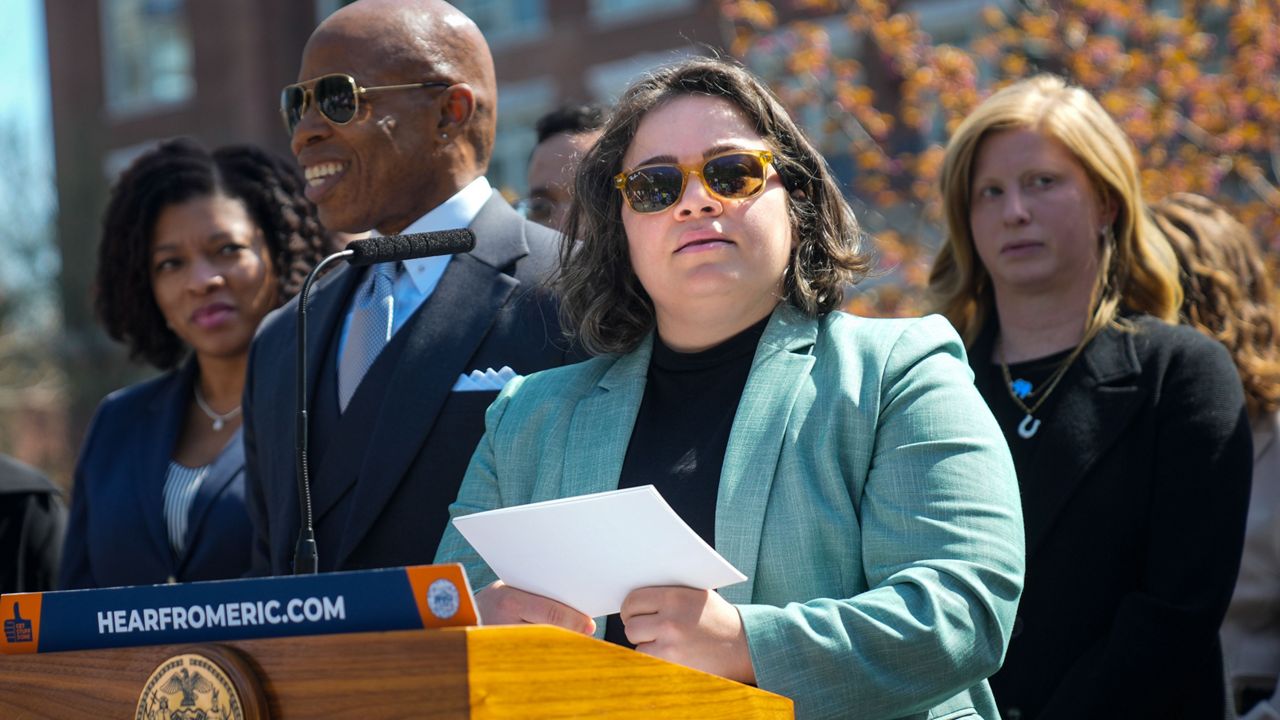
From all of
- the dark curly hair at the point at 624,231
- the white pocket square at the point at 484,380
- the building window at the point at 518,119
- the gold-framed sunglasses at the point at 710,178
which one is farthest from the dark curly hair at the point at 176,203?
the building window at the point at 518,119

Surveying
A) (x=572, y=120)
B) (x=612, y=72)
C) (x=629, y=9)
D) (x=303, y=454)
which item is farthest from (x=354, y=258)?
(x=629, y=9)

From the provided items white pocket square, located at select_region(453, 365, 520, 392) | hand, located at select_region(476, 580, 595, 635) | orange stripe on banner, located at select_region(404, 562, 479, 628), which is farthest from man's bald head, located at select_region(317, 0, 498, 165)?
orange stripe on banner, located at select_region(404, 562, 479, 628)

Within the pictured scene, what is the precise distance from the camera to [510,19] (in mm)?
23812

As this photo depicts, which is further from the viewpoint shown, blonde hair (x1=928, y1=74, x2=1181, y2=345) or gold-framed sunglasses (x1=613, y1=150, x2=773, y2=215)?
blonde hair (x1=928, y1=74, x2=1181, y2=345)

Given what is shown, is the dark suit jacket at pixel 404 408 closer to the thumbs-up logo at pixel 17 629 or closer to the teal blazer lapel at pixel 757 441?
the teal blazer lapel at pixel 757 441

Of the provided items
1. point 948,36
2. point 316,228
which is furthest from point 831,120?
point 948,36

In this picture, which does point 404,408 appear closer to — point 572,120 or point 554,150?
point 554,150

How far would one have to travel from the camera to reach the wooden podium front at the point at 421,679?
6.13 feet

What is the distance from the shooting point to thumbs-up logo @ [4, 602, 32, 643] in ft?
7.44

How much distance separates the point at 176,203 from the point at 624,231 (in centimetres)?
248

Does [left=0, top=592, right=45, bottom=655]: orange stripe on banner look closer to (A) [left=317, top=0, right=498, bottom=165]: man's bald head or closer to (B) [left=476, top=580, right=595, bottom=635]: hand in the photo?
(B) [left=476, top=580, right=595, bottom=635]: hand

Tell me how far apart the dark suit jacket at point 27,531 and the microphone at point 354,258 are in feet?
8.50

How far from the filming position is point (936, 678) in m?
2.37

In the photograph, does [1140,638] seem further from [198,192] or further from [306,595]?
[198,192]
